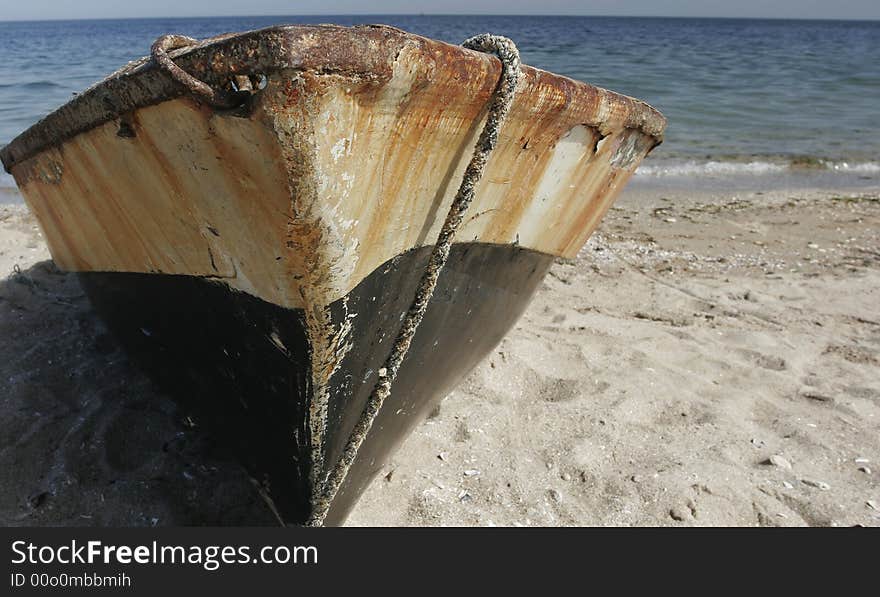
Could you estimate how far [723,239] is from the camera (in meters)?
5.77

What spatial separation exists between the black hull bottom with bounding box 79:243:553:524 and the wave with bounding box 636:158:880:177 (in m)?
6.80

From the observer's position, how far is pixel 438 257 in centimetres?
182

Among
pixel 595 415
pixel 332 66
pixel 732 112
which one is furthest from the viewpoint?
pixel 732 112

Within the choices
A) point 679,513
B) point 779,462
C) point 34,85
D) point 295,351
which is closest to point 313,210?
point 295,351

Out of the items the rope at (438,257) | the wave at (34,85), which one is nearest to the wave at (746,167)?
the rope at (438,257)

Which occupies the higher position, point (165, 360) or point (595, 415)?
point (165, 360)

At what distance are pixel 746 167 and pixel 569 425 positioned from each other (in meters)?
7.57

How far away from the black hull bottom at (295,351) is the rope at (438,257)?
31 mm

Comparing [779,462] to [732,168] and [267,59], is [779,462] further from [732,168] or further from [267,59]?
[732,168]

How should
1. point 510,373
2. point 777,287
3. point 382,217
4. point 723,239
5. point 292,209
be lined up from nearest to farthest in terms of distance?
1. point 292,209
2. point 382,217
3. point 510,373
4. point 777,287
5. point 723,239

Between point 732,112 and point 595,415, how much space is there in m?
11.4

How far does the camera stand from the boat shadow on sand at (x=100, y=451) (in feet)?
7.77

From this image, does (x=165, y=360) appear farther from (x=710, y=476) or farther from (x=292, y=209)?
(x=710, y=476)

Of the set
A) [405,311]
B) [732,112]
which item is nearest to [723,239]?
[405,311]
